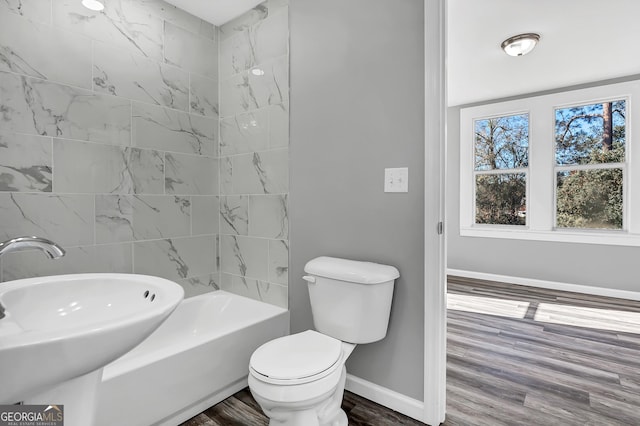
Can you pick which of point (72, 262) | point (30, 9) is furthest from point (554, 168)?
point (30, 9)

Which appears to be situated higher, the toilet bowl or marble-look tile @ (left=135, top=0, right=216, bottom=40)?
marble-look tile @ (left=135, top=0, right=216, bottom=40)

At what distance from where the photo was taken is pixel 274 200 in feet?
7.34

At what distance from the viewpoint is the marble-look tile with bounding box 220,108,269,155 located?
2.29 metres

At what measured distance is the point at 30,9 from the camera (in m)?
1.68

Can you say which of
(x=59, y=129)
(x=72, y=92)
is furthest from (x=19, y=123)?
(x=72, y=92)

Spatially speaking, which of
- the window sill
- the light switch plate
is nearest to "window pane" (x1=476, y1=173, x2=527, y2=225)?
the window sill

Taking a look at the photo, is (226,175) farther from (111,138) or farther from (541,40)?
(541,40)

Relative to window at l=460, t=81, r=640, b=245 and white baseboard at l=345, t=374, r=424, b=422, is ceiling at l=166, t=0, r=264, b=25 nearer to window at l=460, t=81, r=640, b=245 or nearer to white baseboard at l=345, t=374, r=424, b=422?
white baseboard at l=345, t=374, r=424, b=422

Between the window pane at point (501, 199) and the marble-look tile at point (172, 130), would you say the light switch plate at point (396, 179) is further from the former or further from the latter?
the window pane at point (501, 199)

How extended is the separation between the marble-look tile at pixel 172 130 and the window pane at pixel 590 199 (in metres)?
3.98

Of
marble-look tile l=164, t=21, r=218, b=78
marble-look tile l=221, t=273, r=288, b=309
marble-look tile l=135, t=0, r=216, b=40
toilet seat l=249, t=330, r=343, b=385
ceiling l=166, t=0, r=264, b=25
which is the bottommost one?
toilet seat l=249, t=330, r=343, b=385

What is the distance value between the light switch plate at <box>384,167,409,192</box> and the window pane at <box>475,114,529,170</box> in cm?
338

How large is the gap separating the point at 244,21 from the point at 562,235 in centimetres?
402

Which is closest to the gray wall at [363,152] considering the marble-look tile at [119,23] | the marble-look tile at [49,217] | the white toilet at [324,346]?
the white toilet at [324,346]
